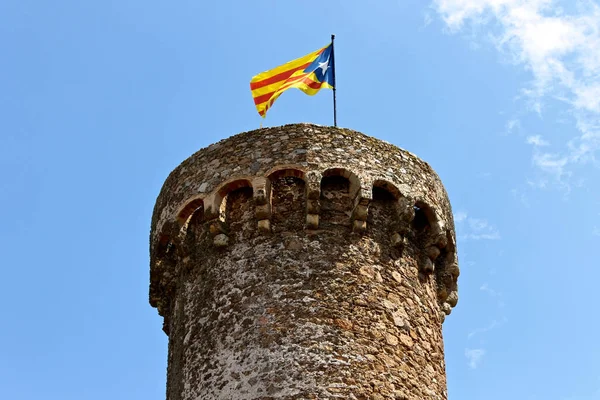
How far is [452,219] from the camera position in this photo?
14.2 m

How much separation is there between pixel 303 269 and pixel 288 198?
1.08 meters

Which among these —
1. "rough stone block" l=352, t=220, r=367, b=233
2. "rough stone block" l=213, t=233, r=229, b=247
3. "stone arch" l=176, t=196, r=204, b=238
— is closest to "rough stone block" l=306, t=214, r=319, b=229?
"rough stone block" l=352, t=220, r=367, b=233

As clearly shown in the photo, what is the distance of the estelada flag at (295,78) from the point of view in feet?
48.8

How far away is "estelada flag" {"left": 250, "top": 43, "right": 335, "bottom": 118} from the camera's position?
14875mm

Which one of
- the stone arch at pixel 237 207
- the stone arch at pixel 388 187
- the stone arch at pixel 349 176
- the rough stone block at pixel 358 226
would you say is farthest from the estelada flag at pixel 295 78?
the rough stone block at pixel 358 226

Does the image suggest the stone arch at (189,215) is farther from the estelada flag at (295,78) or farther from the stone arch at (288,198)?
the estelada flag at (295,78)

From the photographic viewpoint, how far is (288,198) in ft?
42.3

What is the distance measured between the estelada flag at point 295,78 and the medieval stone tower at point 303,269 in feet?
5.25

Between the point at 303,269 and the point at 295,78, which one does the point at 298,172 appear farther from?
the point at 295,78

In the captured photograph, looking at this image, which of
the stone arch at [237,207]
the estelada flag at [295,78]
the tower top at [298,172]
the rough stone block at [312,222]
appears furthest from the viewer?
the estelada flag at [295,78]

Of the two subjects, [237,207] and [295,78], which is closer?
[237,207]

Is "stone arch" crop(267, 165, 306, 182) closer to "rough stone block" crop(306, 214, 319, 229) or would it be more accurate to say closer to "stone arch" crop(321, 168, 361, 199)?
"stone arch" crop(321, 168, 361, 199)

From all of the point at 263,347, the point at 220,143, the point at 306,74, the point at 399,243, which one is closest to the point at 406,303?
the point at 399,243

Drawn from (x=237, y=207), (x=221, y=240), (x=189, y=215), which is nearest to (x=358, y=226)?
(x=237, y=207)
